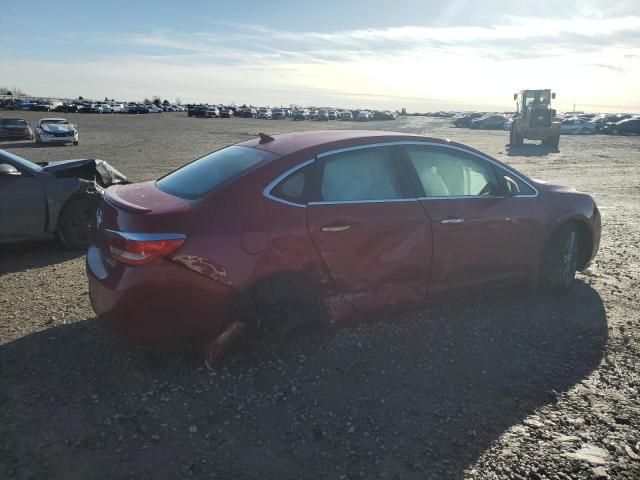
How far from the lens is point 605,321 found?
4.70 metres

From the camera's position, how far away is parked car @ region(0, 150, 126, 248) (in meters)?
6.20

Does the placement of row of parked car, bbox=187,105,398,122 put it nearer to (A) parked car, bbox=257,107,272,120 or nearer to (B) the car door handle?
(A) parked car, bbox=257,107,272,120

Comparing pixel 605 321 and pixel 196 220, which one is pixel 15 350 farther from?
pixel 605 321

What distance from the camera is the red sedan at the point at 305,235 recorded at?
3371mm

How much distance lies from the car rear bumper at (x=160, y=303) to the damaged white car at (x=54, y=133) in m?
23.5

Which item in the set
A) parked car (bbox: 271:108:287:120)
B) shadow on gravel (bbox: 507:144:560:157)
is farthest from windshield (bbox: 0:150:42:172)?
parked car (bbox: 271:108:287:120)

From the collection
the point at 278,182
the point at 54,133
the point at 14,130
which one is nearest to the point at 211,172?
the point at 278,182

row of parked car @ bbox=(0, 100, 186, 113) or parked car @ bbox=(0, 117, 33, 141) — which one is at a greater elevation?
row of parked car @ bbox=(0, 100, 186, 113)

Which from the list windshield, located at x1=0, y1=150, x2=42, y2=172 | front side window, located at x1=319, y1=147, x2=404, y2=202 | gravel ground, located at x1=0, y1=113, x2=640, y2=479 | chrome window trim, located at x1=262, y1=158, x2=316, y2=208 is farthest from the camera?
windshield, located at x1=0, y1=150, x2=42, y2=172

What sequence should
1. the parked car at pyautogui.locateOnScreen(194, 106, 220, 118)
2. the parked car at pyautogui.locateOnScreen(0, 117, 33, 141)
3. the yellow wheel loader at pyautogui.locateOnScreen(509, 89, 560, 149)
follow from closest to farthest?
the parked car at pyautogui.locateOnScreen(0, 117, 33, 141) → the yellow wheel loader at pyautogui.locateOnScreen(509, 89, 560, 149) → the parked car at pyautogui.locateOnScreen(194, 106, 220, 118)

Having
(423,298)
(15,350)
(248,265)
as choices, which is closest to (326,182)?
(248,265)

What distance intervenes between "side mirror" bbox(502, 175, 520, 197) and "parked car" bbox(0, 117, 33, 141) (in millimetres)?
26692

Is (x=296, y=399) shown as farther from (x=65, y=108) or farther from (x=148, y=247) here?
(x=65, y=108)

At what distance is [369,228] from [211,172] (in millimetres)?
1246
